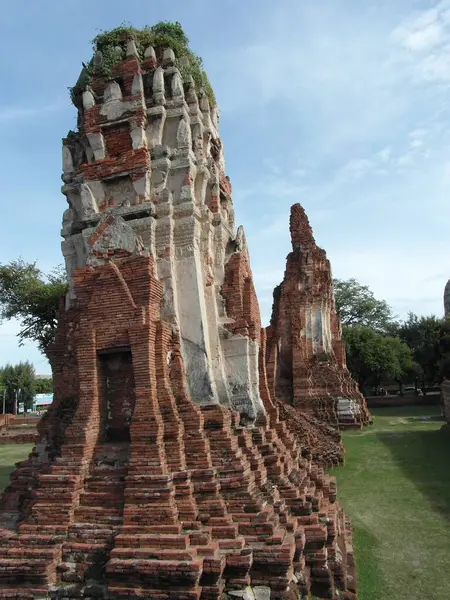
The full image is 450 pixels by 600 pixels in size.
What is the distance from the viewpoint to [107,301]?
6.46 m

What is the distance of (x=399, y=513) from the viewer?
29.7ft

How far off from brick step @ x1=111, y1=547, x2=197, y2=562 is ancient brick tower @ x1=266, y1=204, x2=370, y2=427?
15229mm

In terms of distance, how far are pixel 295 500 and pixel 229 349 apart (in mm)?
2403

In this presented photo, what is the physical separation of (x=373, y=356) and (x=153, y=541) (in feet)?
113

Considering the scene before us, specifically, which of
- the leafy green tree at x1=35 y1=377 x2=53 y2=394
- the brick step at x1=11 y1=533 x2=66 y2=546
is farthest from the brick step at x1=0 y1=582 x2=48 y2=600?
the leafy green tree at x1=35 y1=377 x2=53 y2=394

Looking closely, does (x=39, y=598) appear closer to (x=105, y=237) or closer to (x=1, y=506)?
(x=1, y=506)

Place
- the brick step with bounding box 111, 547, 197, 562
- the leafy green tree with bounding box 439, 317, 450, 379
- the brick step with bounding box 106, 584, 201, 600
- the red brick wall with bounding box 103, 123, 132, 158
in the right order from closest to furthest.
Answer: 1. the brick step with bounding box 106, 584, 201, 600
2. the brick step with bounding box 111, 547, 197, 562
3. the red brick wall with bounding box 103, 123, 132, 158
4. the leafy green tree with bounding box 439, 317, 450, 379

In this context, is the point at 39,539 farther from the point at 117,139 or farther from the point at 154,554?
the point at 117,139

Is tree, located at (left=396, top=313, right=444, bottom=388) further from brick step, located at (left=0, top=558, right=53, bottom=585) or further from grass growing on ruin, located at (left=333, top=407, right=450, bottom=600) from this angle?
brick step, located at (left=0, top=558, right=53, bottom=585)

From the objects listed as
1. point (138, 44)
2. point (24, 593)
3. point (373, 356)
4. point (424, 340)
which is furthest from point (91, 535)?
point (424, 340)

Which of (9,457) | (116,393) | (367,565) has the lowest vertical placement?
(367,565)

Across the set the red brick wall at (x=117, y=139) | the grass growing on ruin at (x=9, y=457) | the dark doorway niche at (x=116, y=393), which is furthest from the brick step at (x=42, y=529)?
the grass growing on ruin at (x=9, y=457)

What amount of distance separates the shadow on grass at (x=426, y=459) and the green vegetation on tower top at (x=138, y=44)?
31.0ft

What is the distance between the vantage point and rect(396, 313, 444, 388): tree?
42375 millimetres
